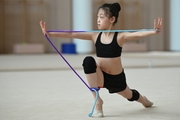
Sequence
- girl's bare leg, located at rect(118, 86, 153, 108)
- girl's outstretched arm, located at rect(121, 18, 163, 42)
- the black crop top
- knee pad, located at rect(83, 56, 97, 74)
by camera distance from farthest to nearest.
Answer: girl's bare leg, located at rect(118, 86, 153, 108) < the black crop top < knee pad, located at rect(83, 56, 97, 74) < girl's outstretched arm, located at rect(121, 18, 163, 42)

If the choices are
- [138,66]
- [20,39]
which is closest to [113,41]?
[138,66]

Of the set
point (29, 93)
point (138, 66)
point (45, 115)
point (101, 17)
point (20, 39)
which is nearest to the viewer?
point (45, 115)

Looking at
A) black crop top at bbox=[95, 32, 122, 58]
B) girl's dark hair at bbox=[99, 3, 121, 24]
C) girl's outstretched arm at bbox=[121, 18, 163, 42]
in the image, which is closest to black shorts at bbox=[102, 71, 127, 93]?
black crop top at bbox=[95, 32, 122, 58]

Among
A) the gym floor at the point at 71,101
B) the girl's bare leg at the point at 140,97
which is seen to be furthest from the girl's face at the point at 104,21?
the gym floor at the point at 71,101

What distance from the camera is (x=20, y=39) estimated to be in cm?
1224

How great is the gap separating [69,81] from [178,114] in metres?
1.98

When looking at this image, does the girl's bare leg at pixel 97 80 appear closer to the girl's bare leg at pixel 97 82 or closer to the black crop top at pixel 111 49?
the girl's bare leg at pixel 97 82

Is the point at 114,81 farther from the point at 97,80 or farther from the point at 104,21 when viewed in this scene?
the point at 104,21

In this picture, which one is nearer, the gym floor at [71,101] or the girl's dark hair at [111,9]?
the gym floor at [71,101]

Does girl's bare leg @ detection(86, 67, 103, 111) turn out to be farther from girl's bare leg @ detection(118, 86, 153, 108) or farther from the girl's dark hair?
the girl's dark hair

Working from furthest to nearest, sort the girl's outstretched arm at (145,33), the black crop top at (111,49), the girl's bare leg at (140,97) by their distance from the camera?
the girl's bare leg at (140,97) < the black crop top at (111,49) < the girl's outstretched arm at (145,33)

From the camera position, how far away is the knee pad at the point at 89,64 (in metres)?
2.01

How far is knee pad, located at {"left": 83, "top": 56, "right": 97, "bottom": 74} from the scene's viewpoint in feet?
6.59

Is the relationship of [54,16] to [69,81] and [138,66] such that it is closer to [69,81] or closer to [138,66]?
[138,66]
